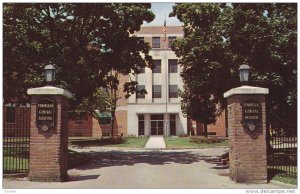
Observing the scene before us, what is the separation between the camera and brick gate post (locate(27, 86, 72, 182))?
9.87m

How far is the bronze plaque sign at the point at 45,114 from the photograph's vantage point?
988 centimetres

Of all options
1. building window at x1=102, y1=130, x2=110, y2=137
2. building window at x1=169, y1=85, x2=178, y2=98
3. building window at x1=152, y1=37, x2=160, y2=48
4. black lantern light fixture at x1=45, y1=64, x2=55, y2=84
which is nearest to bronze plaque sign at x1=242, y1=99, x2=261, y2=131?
black lantern light fixture at x1=45, y1=64, x2=55, y2=84

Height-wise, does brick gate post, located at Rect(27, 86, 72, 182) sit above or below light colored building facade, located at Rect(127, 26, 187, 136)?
below

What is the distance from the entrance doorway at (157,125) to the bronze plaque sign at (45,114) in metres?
32.9

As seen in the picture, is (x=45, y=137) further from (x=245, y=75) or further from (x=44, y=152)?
(x=245, y=75)

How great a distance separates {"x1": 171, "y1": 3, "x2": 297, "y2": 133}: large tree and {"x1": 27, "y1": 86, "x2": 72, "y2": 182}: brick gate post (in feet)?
17.5

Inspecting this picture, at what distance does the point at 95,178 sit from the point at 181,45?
5.63 m

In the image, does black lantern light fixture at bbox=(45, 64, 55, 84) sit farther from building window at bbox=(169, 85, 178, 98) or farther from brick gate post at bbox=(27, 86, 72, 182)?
building window at bbox=(169, 85, 178, 98)

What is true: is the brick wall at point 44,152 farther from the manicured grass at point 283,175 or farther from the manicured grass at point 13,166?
the manicured grass at point 283,175

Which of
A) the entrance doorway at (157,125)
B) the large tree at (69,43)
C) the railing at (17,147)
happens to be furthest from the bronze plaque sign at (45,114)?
the entrance doorway at (157,125)

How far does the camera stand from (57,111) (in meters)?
10.0

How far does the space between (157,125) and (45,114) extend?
1299 inches

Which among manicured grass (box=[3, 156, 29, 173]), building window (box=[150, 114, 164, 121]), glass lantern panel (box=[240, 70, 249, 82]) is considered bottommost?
manicured grass (box=[3, 156, 29, 173])

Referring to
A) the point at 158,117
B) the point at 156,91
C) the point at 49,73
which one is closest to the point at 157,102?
the point at 156,91
